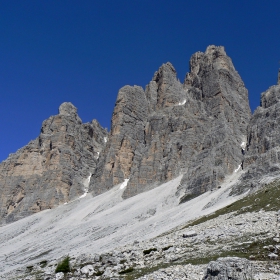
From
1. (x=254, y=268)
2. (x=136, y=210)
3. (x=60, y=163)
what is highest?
(x=60, y=163)

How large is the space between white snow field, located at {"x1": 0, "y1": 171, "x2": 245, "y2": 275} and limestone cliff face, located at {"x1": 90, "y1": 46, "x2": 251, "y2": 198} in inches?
241

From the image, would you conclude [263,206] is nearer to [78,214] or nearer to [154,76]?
[78,214]

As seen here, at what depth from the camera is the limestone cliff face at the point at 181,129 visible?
104250 millimetres

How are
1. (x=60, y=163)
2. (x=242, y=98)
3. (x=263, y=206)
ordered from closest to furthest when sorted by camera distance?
1. (x=263, y=206)
2. (x=60, y=163)
3. (x=242, y=98)

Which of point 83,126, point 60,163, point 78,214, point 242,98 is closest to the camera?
point 78,214

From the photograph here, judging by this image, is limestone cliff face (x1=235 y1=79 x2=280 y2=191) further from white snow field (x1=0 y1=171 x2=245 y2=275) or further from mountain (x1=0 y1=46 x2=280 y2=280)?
white snow field (x1=0 y1=171 x2=245 y2=275)

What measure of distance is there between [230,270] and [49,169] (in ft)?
429

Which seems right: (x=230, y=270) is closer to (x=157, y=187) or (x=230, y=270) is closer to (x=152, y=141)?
(x=157, y=187)

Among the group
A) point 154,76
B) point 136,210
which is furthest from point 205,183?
point 154,76

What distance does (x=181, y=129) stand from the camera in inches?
5098

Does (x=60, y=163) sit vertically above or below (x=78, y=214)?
above

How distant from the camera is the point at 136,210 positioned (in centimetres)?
8775

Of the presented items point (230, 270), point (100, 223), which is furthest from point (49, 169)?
point (230, 270)

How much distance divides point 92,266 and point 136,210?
5767 cm
